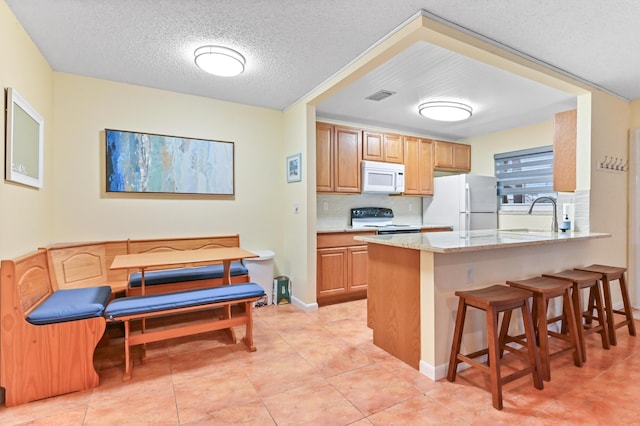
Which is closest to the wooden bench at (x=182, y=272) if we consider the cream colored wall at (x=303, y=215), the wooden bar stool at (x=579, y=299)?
the cream colored wall at (x=303, y=215)

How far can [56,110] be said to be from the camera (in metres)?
2.92

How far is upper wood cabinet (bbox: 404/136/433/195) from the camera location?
4.83 meters

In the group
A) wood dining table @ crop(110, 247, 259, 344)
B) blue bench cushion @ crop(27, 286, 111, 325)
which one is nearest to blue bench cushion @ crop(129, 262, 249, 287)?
wood dining table @ crop(110, 247, 259, 344)

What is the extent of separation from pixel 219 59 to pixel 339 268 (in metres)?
2.49

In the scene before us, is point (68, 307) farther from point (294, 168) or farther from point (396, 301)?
point (294, 168)

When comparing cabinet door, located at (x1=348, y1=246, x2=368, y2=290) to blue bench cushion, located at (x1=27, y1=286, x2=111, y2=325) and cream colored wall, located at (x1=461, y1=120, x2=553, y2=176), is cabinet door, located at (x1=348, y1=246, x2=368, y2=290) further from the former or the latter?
cream colored wall, located at (x1=461, y1=120, x2=553, y2=176)

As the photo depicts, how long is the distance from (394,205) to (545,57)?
281cm

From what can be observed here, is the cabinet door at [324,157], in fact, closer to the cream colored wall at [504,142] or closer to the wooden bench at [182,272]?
the wooden bench at [182,272]

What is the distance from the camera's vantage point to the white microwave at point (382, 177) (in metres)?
4.32

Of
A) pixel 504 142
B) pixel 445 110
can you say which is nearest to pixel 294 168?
pixel 445 110

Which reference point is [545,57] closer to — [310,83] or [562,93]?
[562,93]

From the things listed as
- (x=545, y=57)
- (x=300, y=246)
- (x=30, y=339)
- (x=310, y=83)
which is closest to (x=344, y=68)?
(x=310, y=83)

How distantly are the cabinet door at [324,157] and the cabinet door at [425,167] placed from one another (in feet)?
5.33

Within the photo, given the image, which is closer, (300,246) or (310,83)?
(310,83)
